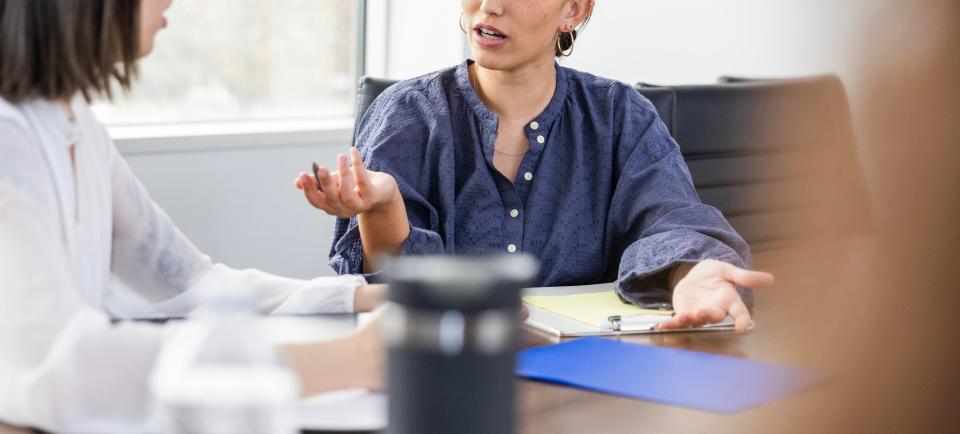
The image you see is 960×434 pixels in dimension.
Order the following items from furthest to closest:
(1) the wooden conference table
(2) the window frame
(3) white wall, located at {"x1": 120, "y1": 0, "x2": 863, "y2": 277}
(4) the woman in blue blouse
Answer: (3) white wall, located at {"x1": 120, "y1": 0, "x2": 863, "y2": 277} → (2) the window frame → (4) the woman in blue blouse → (1) the wooden conference table

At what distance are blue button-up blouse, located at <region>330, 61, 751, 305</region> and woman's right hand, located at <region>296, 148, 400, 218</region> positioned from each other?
21cm

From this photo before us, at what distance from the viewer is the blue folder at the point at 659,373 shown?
110 cm

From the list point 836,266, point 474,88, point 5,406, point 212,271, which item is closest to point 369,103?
point 474,88

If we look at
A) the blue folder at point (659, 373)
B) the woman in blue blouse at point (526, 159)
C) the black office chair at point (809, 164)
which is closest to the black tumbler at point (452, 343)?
the black office chair at point (809, 164)

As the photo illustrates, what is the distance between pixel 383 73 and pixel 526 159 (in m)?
2.23

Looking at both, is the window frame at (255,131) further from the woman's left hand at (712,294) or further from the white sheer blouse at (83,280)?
the woman's left hand at (712,294)

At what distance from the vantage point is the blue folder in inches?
43.4

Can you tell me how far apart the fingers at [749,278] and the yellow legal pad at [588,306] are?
0.31 ft

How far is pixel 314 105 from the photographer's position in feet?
12.9

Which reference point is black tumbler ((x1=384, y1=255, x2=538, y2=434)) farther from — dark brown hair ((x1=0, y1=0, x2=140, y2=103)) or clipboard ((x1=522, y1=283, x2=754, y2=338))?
clipboard ((x1=522, y1=283, x2=754, y2=338))

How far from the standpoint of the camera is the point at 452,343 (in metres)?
0.60

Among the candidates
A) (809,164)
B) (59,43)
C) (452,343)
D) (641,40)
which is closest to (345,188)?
(59,43)

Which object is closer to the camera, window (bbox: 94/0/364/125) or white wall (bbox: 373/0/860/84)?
window (bbox: 94/0/364/125)

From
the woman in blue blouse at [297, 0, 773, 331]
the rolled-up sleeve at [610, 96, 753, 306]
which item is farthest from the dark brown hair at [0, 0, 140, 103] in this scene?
the rolled-up sleeve at [610, 96, 753, 306]
